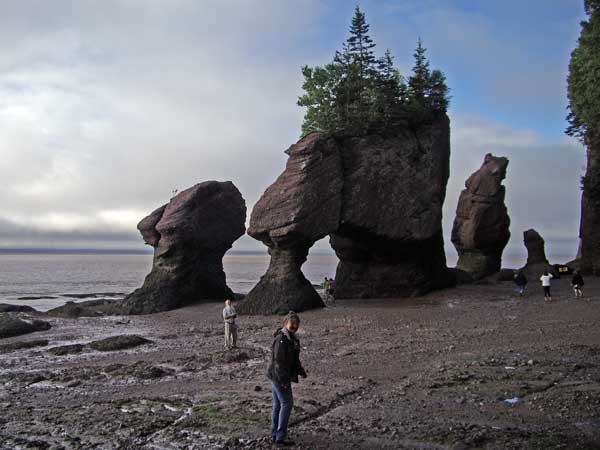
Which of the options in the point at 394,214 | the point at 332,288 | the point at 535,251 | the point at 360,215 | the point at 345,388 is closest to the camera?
the point at 345,388

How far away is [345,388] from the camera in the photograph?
15070mm

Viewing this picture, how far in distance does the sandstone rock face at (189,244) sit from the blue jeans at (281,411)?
29.8 m

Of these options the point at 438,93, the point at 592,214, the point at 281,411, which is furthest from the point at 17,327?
the point at 592,214

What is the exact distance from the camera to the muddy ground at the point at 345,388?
36.7 feet

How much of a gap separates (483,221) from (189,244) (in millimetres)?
24987

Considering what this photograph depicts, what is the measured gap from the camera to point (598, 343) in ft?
62.5

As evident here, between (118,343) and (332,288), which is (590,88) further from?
(118,343)

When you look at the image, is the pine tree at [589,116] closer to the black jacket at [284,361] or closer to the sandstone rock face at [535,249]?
the sandstone rock face at [535,249]

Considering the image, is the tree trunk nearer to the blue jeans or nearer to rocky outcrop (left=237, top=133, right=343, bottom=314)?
rocky outcrop (left=237, top=133, right=343, bottom=314)

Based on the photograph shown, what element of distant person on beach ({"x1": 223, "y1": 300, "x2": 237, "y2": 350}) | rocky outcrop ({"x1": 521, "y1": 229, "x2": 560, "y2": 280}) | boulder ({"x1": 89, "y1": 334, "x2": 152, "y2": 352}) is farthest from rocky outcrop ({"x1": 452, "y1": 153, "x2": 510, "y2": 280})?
boulder ({"x1": 89, "y1": 334, "x2": 152, "y2": 352})

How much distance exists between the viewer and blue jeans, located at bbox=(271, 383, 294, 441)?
10875mm

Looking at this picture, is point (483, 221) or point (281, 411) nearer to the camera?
point (281, 411)

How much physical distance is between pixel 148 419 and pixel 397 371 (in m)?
7.28

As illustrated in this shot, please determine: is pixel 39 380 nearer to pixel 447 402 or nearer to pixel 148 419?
pixel 148 419
